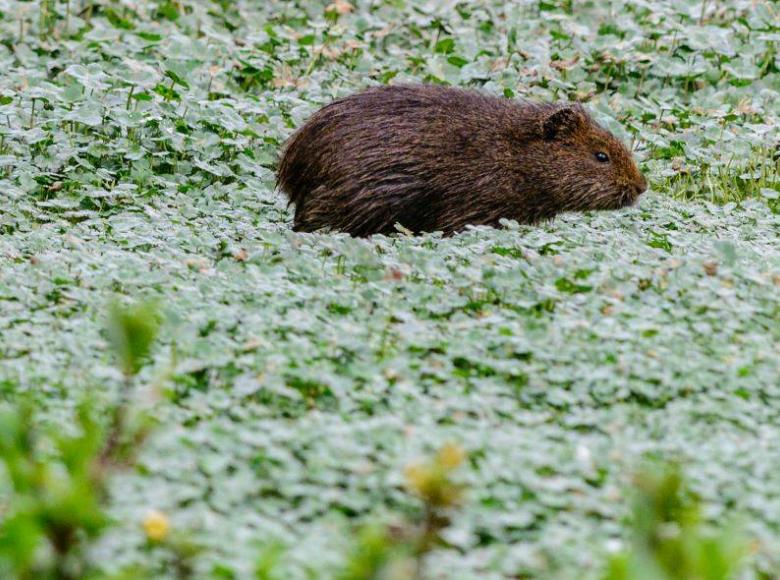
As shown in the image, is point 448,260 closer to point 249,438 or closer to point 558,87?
point 249,438

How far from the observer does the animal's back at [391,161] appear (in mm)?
6688

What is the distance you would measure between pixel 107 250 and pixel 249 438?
101 inches

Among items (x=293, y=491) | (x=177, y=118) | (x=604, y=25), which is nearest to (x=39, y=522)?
(x=293, y=491)

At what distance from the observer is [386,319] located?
482cm

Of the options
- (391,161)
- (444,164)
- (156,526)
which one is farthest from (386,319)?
(444,164)

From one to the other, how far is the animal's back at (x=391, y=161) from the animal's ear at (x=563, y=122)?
24 cm

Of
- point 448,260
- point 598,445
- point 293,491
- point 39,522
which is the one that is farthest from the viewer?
point 448,260

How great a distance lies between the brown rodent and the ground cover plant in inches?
9.1

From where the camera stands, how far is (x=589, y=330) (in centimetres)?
459

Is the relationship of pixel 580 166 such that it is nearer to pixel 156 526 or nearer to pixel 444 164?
pixel 444 164

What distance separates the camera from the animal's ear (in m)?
6.99

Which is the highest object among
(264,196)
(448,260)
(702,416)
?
(702,416)

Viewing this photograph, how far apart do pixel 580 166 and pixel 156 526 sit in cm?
446

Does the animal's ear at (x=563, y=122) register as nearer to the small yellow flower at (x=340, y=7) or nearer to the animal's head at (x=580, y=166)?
the animal's head at (x=580, y=166)
